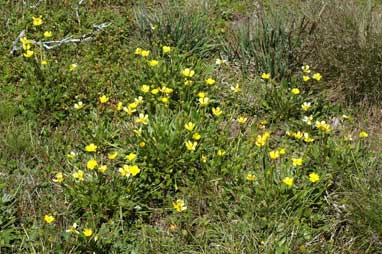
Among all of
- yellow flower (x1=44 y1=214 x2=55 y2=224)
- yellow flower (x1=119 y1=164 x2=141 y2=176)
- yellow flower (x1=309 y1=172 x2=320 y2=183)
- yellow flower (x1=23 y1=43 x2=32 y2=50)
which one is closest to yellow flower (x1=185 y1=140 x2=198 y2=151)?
yellow flower (x1=119 y1=164 x2=141 y2=176)

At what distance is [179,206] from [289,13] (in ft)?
7.89

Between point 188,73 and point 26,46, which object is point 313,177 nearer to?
point 188,73

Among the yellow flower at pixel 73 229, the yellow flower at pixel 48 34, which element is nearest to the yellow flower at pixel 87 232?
the yellow flower at pixel 73 229

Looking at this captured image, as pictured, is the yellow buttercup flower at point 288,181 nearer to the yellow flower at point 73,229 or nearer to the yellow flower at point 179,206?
the yellow flower at point 179,206

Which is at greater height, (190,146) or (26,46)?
(26,46)

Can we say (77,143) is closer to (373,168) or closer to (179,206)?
(179,206)

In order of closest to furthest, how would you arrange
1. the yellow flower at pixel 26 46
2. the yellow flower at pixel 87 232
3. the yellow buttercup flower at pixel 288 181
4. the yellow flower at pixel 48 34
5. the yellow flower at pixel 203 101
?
the yellow flower at pixel 87 232, the yellow buttercup flower at pixel 288 181, the yellow flower at pixel 203 101, the yellow flower at pixel 26 46, the yellow flower at pixel 48 34

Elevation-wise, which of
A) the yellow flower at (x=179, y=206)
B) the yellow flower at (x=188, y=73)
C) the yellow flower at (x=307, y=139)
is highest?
the yellow flower at (x=188, y=73)

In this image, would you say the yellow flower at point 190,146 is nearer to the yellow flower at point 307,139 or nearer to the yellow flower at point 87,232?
the yellow flower at point 307,139

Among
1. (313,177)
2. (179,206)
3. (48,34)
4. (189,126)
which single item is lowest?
(179,206)

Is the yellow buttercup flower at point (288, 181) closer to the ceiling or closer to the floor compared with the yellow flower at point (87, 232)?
closer to the ceiling

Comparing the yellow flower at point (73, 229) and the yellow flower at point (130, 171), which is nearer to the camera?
the yellow flower at point (73, 229)

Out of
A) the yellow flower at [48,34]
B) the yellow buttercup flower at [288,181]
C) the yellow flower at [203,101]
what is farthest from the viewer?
the yellow flower at [48,34]

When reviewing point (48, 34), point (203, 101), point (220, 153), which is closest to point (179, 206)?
point (220, 153)
